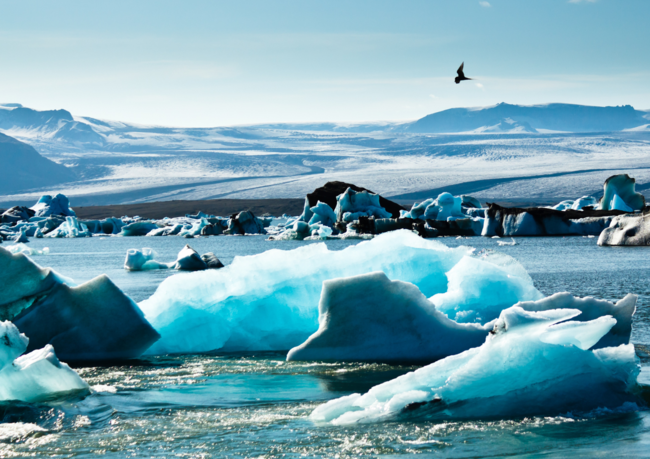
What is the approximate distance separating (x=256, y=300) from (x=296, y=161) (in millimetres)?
100801

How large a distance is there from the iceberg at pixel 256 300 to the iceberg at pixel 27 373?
2.10m

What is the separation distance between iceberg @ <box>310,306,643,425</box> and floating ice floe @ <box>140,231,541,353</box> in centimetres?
244

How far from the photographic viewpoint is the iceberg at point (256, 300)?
7414mm

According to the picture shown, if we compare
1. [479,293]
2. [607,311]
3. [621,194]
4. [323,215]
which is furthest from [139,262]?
[621,194]

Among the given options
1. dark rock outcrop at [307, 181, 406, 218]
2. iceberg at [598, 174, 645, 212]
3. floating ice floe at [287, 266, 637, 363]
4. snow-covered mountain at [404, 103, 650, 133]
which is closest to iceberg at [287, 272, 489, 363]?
floating ice floe at [287, 266, 637, 363]

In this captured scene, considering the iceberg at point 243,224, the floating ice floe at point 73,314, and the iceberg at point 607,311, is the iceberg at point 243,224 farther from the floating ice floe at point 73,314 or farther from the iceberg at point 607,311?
A: the iceberg at point 607,311

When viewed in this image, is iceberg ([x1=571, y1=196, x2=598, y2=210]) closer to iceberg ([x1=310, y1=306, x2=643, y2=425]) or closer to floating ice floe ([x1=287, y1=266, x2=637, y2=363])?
floating ice floe ([x1=287, y1=266, x2=637, y2=363])

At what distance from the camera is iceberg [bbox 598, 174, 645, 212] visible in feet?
112

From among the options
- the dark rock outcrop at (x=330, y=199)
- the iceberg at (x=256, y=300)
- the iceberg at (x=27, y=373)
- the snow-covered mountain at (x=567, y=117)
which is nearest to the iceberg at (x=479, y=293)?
the iceberg at (x=256, y=300)

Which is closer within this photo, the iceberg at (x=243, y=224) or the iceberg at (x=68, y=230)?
the iceberg at (x=243, y=224)

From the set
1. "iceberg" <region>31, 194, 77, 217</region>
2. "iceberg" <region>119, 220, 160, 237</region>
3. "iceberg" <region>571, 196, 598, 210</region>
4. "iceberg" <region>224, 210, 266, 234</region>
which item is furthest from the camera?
"iceberg" <region>31, 194, 77, 217</region>

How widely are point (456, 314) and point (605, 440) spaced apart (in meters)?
3.00

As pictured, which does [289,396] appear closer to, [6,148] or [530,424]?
[530,424]

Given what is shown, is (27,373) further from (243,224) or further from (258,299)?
(243,224)
